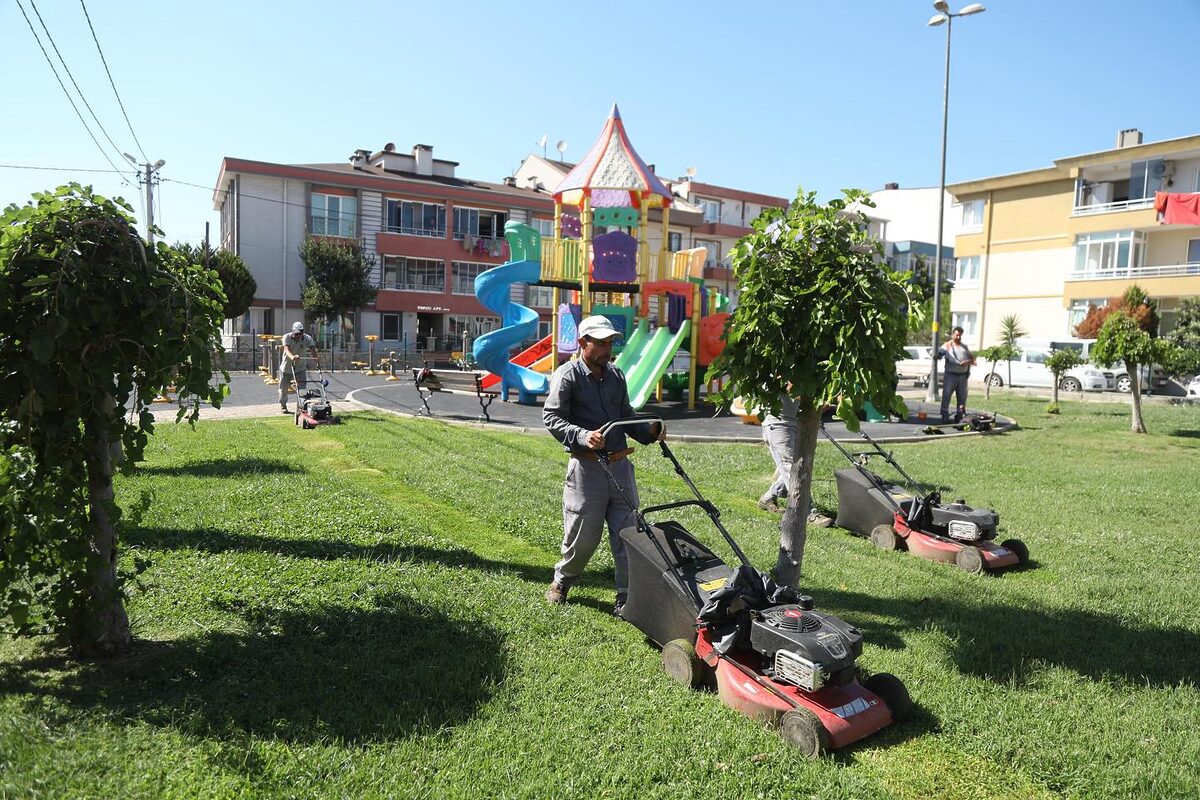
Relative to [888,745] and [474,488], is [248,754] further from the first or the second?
[474,488]

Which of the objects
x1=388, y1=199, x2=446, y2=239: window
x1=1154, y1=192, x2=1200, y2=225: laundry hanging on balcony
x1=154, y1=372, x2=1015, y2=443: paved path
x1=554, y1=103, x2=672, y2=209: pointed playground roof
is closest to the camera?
x1=154, y1=372, x2=1015, y2=443: paved path

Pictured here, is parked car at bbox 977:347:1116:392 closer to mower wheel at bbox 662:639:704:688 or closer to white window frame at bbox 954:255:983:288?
white window frame at bbox 954:255:983:288

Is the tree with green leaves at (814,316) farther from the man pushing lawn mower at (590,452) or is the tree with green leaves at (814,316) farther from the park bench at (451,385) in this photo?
the park bench at (451,385)

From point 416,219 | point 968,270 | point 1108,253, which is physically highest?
point 416,219

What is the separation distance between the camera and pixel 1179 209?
2581cm

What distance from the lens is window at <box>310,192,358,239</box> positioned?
3975 centimetres

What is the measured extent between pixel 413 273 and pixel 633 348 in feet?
88.8

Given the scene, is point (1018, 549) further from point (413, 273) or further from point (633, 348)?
point (413, 273)

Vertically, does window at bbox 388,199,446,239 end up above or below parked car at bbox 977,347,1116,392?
above

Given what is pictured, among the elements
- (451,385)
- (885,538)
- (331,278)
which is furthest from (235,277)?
(885,538)

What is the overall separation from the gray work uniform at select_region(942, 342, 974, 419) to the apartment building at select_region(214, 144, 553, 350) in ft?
88.5

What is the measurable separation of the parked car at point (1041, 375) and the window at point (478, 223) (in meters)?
26.4

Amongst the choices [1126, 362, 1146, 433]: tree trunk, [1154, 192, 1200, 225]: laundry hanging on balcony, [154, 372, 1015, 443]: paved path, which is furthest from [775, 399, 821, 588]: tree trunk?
[1154, 192, 1200, 225]: laundry hanging on balcony

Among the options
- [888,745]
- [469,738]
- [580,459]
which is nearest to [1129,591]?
[888,745]
